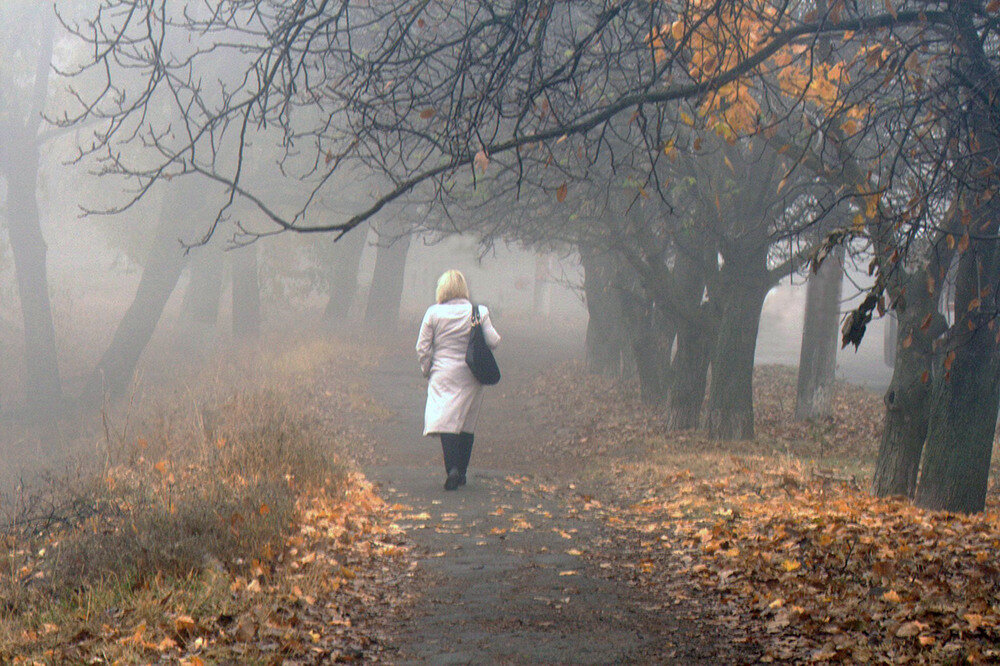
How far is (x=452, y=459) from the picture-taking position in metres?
9.91

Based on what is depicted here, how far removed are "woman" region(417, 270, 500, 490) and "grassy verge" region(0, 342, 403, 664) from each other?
89cm

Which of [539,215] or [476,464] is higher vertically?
[539,215]

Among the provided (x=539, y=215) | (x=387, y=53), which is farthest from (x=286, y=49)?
(x=539, y=215)

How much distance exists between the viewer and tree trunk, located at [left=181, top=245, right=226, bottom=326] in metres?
32.3

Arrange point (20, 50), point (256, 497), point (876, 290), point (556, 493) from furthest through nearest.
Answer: point (20, 50), point (556, 493), point (256, 497), point (876, 290)

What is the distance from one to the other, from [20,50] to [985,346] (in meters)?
25.8

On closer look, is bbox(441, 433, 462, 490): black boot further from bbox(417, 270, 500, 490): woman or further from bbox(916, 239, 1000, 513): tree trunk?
bbox(916, 239, 1000, 513): tree trunk

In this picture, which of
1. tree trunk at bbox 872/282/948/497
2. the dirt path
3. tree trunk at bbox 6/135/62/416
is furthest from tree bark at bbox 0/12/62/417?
tree trunk at bbox 872/282/948/497

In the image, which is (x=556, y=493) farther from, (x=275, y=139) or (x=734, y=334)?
(x=275, y=139)

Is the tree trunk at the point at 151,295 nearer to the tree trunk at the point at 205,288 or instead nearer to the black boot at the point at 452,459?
the tree trunk at the point at 205,288

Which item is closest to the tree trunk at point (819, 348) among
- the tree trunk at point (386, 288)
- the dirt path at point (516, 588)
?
the dirt path at point (516, 588)

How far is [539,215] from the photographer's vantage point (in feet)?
60.6

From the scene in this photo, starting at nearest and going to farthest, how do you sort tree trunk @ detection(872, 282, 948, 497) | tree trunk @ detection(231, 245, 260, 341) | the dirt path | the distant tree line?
the dirt path < the distant tree line < tree trunk @ detection(872, 282, 948, 497) < tree trunk @ detection(231, 245, 260, 341)

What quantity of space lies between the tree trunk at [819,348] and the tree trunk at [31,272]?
16779 millimetres
